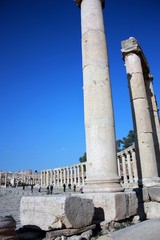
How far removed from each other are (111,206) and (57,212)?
5.80 feet

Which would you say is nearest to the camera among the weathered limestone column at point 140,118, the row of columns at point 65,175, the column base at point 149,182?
the column base at point 149,182

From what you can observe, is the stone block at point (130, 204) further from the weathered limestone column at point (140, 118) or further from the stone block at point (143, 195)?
the weathered limestone column at point (140, 118)

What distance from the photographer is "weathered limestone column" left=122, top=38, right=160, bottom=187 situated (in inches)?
431

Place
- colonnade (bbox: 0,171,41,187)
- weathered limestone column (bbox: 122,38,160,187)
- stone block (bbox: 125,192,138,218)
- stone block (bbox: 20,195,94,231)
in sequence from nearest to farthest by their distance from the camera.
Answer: stone block (bbox: 20,195,94,231) < stone block (bbox: 125,192,138,218) < weathered limestone column (bbox: 122,38,160,187) < colonnade (bbox: 0,171,41,187)

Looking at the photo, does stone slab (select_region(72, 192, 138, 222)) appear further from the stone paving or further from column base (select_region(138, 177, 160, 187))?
column base (select_region(138, 177, 160, 187))

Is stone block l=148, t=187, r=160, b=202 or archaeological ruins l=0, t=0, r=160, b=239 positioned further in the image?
stone block l=148, t=187, r=160, b=202

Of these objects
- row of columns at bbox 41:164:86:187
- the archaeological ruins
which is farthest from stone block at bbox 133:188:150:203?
row of columns at bbox 41:164:86:187

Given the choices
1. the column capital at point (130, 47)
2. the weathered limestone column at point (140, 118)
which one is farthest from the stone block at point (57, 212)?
the column capital at point (130, 47)

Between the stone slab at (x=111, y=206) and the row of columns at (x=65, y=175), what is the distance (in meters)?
39.6

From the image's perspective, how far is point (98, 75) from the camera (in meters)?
7.71

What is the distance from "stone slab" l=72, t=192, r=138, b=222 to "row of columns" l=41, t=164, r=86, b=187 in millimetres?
39610

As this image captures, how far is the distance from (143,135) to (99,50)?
18.7 ft

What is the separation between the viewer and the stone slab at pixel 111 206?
587 cm

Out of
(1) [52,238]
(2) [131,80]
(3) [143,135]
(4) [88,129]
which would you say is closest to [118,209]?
(1) [52,238]
